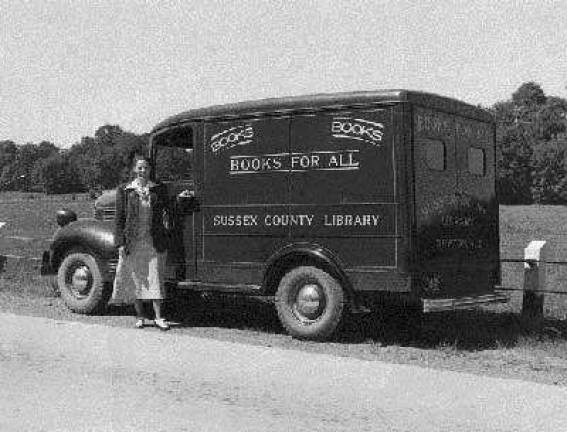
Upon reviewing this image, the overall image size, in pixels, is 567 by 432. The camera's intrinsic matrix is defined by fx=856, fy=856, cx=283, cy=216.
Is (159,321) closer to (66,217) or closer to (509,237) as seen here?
(66,217)

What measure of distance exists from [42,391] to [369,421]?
231 cm

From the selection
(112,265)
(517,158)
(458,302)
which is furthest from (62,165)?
(458,302)

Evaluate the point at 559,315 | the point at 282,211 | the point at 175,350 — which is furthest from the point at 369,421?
the point at 559,315

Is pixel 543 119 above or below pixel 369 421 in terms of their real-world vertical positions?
above

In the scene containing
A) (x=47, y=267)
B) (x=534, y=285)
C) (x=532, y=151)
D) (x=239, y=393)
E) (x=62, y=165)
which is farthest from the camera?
(x=62, y=165)

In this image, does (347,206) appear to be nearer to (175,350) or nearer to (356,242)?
(356,242)

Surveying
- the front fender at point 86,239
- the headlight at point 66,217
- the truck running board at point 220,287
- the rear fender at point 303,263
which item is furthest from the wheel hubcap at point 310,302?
the headlight at point 66,217

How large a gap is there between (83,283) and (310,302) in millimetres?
3394

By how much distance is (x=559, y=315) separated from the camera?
1080 cm

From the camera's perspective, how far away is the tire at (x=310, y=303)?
8.66 m

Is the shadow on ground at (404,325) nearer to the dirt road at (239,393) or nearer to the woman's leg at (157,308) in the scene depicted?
the woman's leg at (157,308)

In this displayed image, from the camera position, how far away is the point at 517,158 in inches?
3787

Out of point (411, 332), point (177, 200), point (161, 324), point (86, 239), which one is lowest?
point (411, 332)

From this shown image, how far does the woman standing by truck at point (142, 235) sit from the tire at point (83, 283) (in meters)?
0.89
